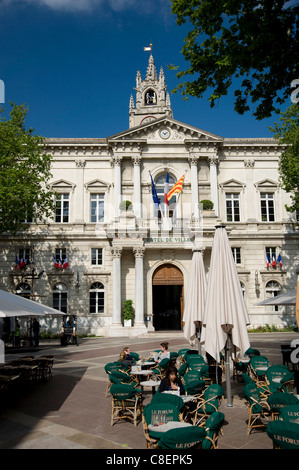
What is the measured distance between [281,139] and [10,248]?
21.3 meters

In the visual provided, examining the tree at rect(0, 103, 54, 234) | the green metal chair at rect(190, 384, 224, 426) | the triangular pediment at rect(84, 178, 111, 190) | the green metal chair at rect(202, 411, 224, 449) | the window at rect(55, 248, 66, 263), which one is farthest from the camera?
the triangular pediment at rect(84, 178, 111, 190)

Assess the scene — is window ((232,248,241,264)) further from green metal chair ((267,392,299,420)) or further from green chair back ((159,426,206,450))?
green chair back ((159,426,206,450))

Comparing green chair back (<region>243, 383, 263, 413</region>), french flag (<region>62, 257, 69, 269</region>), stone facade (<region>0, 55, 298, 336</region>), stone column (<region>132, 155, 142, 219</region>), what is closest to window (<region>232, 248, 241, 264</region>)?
stone facade (<region>0, 55, 298, 336</region>)

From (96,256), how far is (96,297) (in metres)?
3.22

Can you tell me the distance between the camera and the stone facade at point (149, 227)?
29203 millimetres

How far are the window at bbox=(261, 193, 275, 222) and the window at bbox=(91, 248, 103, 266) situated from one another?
44.8 feet

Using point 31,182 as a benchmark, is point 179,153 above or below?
above

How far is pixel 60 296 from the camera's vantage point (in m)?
29.6

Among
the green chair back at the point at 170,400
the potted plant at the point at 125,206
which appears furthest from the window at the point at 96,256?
the green chair back at the point at 170,400

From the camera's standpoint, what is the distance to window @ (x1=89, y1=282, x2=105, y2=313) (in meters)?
29.7

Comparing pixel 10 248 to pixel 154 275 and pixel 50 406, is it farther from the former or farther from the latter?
pixel 50 406

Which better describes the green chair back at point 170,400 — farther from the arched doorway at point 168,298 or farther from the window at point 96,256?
the window at point 96,256
